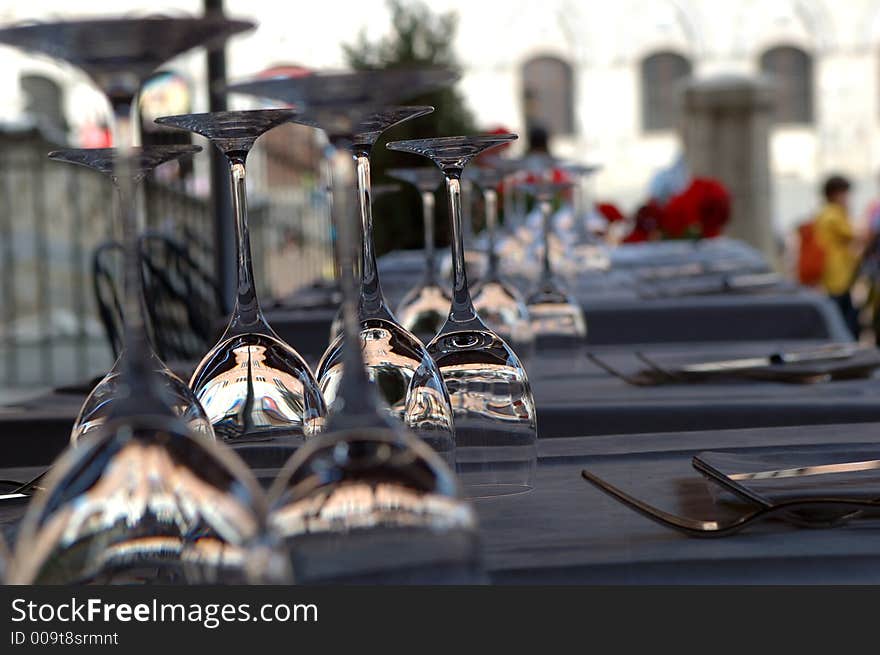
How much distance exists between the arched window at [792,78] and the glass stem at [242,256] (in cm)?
2074

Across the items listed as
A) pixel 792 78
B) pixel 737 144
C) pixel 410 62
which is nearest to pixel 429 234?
pixel 410 62

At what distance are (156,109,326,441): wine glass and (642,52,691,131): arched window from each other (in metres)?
20.4

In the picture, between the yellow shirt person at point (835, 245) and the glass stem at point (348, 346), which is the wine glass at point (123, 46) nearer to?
the glass stem at point (348, 346)

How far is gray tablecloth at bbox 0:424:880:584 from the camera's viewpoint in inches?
24.2

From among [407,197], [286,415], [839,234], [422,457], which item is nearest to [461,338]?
[286,415]

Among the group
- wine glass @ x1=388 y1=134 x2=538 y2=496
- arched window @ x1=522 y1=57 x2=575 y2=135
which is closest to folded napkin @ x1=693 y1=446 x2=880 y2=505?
wine glass @ x1=388 y1=134 x2=538 y2=496

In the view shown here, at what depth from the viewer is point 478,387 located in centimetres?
86

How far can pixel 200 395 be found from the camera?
2.72 ft

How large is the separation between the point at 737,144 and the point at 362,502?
27.9 ft

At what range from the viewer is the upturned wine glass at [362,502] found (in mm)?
489

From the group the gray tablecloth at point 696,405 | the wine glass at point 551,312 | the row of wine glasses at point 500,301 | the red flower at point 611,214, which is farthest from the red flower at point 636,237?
the gray tablecloth at point 696,405

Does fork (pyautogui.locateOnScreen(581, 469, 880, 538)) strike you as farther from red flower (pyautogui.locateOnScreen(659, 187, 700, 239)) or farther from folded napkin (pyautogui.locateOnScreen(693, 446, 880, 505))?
red flower (pyautogui.locateOnScreen(659, 187, 700, 239))

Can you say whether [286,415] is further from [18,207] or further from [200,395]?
[18,207]

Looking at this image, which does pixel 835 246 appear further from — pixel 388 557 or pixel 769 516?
pixel 388 557
